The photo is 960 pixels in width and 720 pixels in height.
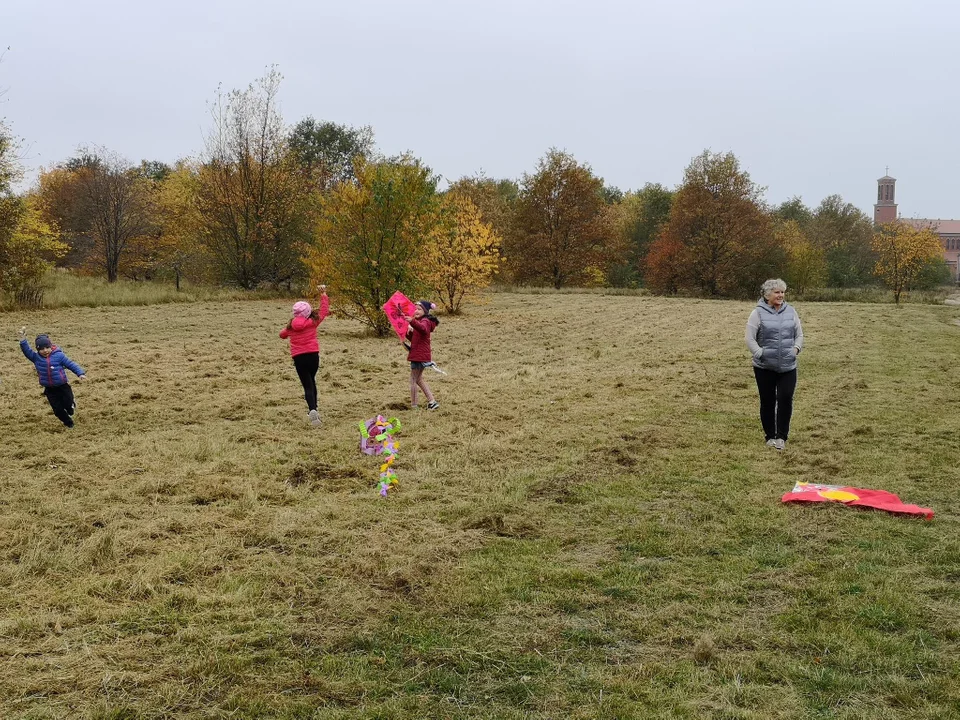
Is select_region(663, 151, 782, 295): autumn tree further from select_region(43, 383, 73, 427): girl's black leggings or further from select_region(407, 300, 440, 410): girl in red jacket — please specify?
select_region(43, 383, 73, 427): girl's black leggings

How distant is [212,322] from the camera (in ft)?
72.1

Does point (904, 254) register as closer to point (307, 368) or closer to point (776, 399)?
point (776, 399)

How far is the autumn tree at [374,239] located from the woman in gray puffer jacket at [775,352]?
487 inches

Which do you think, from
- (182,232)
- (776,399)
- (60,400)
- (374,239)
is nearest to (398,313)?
(60,400)

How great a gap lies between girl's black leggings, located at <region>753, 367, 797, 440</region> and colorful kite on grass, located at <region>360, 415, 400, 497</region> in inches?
166

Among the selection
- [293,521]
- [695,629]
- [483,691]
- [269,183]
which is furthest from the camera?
[269,183]

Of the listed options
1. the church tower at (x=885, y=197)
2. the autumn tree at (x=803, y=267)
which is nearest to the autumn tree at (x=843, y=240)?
the autumn tree at (x=803, y=267)

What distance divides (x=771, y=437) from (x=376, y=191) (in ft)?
43.6

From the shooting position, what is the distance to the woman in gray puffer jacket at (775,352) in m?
7.98

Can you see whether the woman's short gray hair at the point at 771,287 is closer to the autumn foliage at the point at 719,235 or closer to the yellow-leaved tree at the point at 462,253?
the yellow-leaved tree at the point at 462,253

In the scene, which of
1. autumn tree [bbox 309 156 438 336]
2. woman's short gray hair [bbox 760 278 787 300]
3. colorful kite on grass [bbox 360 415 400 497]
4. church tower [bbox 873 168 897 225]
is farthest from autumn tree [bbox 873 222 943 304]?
church tower [bbox 873 168 897 225]

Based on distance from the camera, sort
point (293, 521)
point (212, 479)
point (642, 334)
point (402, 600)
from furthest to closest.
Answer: point (642, 334)
point (212, 479)
point (293, 521)
point (402, 600)

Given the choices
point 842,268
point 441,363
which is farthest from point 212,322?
point 842,268

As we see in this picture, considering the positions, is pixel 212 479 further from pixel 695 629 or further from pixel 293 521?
pixel 695 629
